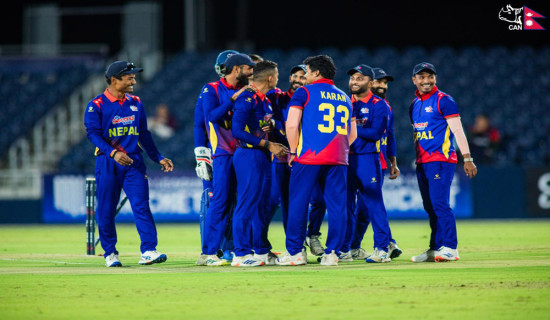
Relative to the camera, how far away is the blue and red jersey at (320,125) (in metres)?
9.12

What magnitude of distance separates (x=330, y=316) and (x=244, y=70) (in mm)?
4244

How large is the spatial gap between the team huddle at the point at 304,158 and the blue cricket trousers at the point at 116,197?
2.21 ft

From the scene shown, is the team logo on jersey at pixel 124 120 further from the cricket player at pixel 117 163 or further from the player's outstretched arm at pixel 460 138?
the player's outstretched arm at pixel 460 138

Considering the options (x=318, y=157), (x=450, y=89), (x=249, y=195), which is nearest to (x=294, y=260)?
(x=249, y=195)

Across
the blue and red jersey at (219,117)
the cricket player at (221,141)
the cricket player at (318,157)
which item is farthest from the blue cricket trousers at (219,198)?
the cricket player at (318,157)

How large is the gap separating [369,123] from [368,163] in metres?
0.48

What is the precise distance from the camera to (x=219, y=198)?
9.37 meters

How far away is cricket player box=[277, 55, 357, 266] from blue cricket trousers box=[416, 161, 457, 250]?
125cm

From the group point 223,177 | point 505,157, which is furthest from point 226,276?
point 505,157

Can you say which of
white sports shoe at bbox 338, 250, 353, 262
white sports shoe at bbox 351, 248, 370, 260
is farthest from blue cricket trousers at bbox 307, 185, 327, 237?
white sports shoe at bbox 338, 250, 353, 262

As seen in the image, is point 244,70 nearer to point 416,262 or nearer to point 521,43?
point 416,262

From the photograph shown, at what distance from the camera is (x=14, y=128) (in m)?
26.1

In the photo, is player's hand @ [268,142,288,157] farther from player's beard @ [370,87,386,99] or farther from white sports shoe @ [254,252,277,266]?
player's beard @ [370,87,386,99]

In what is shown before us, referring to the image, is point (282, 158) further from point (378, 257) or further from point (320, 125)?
point (378, 257)
